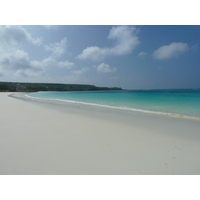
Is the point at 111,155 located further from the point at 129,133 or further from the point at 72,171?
the point at 129,133

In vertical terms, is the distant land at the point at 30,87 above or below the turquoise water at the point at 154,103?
above

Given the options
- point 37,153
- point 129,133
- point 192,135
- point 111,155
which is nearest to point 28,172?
point 37,153

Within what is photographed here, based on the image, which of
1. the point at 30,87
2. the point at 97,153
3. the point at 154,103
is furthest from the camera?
the point at 30,87

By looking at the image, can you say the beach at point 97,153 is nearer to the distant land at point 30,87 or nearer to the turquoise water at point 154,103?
the turquoise water at point 154,103

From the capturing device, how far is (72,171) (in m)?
2.29

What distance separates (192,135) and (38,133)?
18.7ft

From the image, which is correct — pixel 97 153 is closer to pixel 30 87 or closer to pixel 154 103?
pixel 154 103

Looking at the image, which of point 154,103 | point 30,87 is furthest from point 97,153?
point 30,87

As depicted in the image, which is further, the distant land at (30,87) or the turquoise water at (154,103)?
the distant land at (30,87)

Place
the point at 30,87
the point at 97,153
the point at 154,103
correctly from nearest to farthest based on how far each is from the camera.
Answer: the point at 97,153 < the point at 154,103 < the point at 30,87

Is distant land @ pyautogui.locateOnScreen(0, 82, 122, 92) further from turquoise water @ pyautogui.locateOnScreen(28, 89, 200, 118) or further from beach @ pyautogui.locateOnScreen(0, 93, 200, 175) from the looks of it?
beach @ pyautogui.locateOnScreen(0, 93, 200, 175)

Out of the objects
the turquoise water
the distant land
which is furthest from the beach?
the distant land

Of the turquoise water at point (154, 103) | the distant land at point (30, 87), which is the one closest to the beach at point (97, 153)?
the turquoise water at point (154, 103)

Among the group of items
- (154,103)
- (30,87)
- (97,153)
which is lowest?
(97,153)
